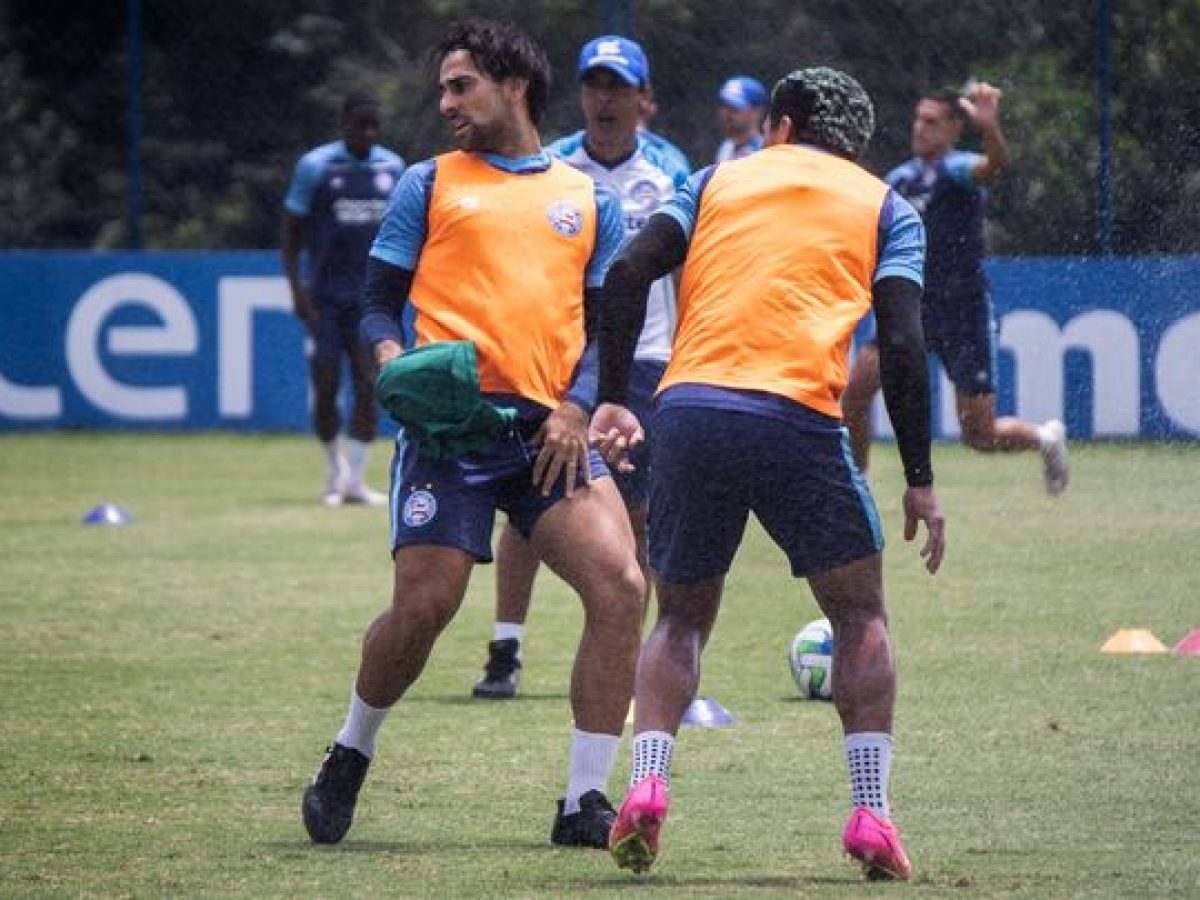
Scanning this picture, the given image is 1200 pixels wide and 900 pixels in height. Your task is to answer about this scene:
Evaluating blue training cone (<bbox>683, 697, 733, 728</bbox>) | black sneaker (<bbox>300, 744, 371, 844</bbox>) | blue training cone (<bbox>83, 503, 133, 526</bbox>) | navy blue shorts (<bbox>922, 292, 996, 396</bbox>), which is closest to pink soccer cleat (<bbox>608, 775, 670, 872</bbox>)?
black sneaker (<bbox>300, 744, 371, 844</bbox>)

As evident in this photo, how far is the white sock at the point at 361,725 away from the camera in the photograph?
7.23m

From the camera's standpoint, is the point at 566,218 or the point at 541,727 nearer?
the point at 566,218

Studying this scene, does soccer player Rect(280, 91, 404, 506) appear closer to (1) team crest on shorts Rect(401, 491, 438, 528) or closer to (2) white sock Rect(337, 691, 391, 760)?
(2) white sock Rect(337, 691, 391, 760)

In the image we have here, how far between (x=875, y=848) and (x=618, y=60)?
386 cm

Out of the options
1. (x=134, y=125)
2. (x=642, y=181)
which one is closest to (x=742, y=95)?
(x=642, y=181)

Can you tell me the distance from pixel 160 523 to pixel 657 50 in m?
6.26

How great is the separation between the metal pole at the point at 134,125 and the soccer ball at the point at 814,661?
1394cm

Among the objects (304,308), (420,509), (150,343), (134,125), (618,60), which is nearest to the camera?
(420,509)

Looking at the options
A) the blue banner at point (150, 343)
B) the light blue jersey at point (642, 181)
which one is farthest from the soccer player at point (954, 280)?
the blue banner at point (150, 343)

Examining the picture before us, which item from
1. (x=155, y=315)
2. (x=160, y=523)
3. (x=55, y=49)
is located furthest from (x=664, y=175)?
(x=55, y=49)

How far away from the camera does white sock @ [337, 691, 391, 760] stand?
7.23 meters

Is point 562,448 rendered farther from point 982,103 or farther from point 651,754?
point 982,103

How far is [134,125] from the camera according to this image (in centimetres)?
2319

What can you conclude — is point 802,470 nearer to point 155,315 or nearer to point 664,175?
point 664,175
